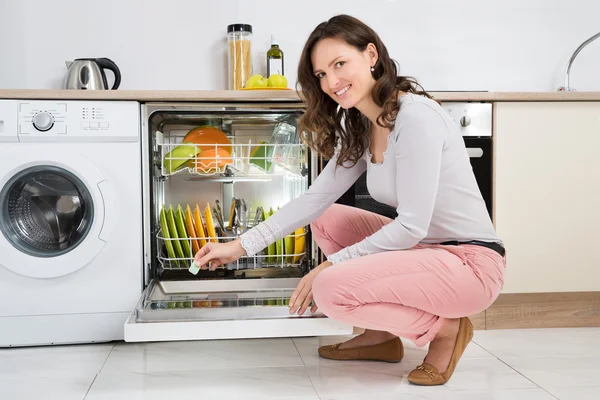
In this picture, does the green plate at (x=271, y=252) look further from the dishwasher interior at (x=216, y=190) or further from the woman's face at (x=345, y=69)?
the woman's face at (x=345, y=69)

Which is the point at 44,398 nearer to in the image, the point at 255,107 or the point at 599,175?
the point at 255,107

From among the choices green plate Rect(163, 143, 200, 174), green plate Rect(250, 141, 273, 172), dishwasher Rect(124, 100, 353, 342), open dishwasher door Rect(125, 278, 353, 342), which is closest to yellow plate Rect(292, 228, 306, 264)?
dishwasher Rect(124, 100, 353, 342)

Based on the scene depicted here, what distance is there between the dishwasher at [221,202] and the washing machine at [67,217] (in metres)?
0.07

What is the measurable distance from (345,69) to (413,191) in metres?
0.39

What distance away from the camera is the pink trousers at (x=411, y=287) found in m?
1.73

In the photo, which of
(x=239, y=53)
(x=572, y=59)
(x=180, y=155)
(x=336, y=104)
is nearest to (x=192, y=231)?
(x=180, y=155)

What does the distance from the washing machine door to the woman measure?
544 mm

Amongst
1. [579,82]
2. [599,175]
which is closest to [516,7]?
[579,82]

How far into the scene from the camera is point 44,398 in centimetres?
176

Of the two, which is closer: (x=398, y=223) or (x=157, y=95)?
(x=398, y=223)

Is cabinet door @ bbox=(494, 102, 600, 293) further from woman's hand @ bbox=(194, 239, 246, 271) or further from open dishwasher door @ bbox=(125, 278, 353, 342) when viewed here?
woman's hand @ bbox=(194, 239, 246, 271)

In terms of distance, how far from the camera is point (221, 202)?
2803 millimetres

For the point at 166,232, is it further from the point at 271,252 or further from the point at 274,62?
the point at 274,62

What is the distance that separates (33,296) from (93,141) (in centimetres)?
58
